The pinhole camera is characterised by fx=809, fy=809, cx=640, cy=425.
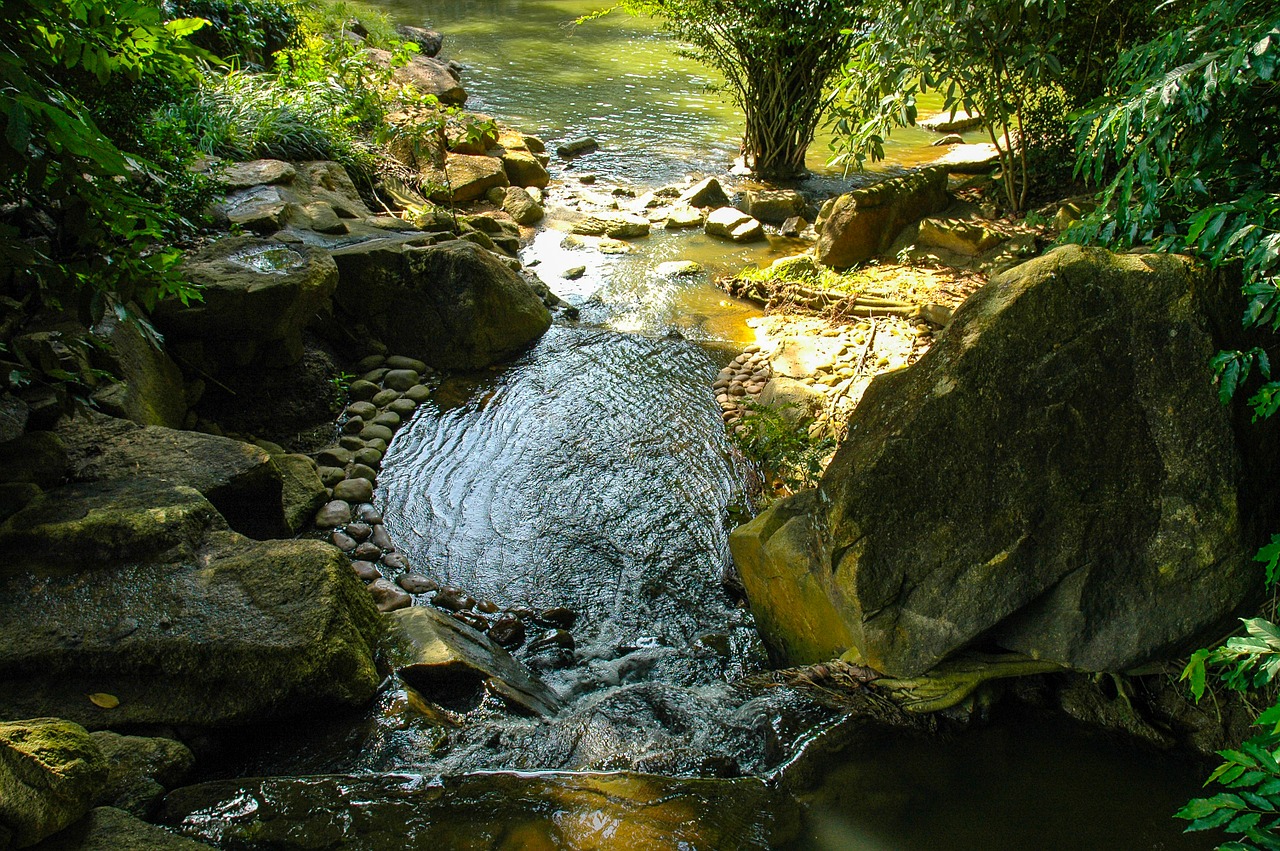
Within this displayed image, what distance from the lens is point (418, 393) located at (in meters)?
5.49

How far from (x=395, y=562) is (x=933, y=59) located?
5.00 metres

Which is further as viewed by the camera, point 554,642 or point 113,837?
point 554,642

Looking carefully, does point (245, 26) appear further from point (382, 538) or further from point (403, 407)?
point (382, 538)

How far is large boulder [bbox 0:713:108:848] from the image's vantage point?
1791 mm

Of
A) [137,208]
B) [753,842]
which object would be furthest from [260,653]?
[753,842]

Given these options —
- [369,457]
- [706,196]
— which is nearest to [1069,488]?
[369,457]

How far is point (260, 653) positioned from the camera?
262 centimetres

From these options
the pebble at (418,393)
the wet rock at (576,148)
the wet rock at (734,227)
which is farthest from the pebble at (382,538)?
the wet rock at (576,148)

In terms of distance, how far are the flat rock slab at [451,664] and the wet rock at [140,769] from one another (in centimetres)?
77

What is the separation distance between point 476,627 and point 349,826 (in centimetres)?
137

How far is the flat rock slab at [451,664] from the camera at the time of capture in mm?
3025

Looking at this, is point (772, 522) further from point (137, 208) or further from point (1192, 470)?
point (137, 208)

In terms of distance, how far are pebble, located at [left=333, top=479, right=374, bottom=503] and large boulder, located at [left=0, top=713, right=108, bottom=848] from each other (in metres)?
2.42

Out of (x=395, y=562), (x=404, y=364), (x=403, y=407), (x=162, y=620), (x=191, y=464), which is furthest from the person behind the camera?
(x=404, y=364)
